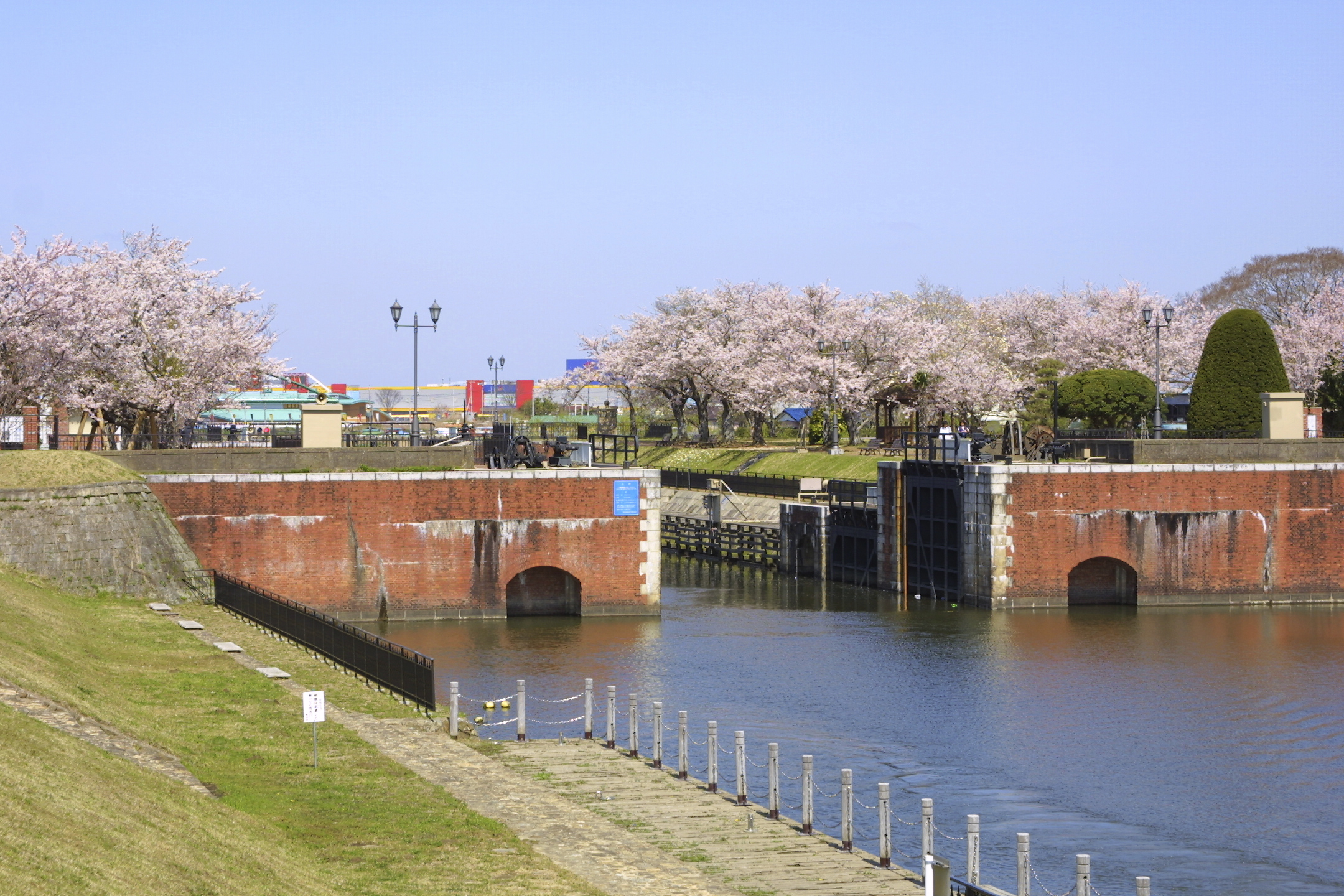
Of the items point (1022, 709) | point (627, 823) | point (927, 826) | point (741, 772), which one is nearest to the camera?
point (927, 826)

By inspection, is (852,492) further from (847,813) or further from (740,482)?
(847,813)

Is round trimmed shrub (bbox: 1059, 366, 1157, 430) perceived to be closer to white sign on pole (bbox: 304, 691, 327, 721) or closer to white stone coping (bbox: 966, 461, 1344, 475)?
white stone coping (bbox: 966, 461, 1344, 475)

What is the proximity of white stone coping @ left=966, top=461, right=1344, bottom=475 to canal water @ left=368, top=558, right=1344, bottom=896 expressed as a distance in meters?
4.63

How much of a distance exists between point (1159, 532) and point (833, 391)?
4199 cm

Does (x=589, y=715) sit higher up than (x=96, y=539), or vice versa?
(x=96, y=539)

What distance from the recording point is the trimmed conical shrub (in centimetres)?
6059

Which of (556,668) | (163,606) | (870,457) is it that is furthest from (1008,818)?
(870,457)

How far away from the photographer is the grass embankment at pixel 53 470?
142ft

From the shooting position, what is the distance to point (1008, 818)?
2705 cm

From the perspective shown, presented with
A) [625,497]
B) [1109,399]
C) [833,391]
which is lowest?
[625,497]

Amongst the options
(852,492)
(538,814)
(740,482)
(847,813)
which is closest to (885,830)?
(847,813)

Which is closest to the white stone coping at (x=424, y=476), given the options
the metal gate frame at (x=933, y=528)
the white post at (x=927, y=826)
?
the metal gate frame at (x=933, y=528)

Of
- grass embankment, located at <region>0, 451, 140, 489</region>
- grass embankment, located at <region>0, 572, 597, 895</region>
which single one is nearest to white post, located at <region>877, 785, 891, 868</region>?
grass embankment, located at <region>0, 572, 597, 895</region>

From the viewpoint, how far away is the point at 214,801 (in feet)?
70.1
